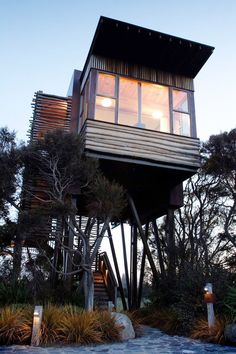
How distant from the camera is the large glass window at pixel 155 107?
10734mm

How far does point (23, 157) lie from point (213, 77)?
10.2 metres

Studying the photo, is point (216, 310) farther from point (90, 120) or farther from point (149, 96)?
point (149, 96)

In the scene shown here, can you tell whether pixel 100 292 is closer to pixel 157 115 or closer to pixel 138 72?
pixel 157 115

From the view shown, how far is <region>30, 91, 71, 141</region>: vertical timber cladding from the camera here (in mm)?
12109

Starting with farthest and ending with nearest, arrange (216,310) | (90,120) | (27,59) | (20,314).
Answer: (27,59)
(90,120)
(216,310)
(20,314)

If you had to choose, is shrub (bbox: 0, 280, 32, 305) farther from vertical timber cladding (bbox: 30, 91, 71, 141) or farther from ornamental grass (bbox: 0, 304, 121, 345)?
vertical timber cladding (bbox: 30, 91, 71, 141)

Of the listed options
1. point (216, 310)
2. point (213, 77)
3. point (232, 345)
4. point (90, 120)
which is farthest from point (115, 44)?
point (232, 345)

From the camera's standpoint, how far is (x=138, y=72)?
11.2m

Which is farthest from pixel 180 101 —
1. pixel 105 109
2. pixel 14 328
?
pixel 14 328

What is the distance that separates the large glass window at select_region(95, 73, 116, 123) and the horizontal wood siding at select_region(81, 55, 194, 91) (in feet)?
1.07

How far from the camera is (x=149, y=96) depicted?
11102 mm

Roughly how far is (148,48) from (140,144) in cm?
326

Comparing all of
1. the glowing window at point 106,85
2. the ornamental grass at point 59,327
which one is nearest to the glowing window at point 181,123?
the glowing window at point 106,85

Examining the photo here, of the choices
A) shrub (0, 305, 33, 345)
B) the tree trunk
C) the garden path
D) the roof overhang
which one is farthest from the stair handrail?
the roof overhang
